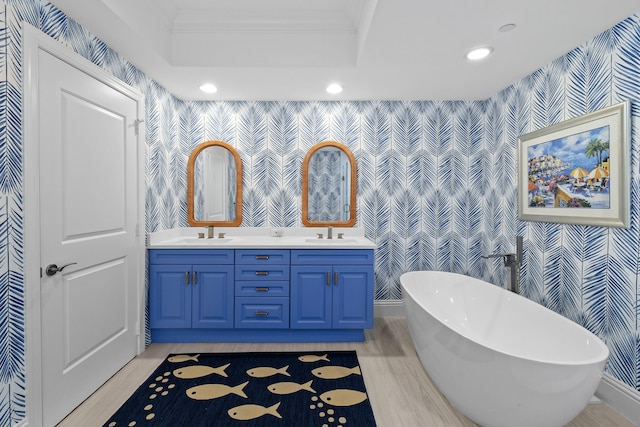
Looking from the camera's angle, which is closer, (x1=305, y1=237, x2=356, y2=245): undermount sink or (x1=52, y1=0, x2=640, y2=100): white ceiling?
(x1=52, y1=0, x2=640, y2=100): white ceiling

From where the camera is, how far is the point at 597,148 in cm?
193

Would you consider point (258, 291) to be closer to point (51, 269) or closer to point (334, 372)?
point (334, 372)

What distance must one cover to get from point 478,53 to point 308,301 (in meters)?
2.30

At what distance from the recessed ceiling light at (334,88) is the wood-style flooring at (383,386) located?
2.31 metres

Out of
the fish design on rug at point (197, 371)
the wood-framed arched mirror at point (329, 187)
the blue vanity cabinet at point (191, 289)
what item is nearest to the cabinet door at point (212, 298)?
the blue vanity cabinet at point (191, 289)

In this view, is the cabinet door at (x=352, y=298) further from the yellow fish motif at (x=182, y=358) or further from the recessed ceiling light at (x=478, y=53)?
the recessed ceiling light at (x=478, y=53)

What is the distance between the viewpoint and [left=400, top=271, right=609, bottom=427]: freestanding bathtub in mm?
1319

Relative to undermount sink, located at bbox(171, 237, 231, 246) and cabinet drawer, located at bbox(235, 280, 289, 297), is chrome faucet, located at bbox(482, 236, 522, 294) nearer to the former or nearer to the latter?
cabinet drawer, located at bbox(235, 280, 289, 297)

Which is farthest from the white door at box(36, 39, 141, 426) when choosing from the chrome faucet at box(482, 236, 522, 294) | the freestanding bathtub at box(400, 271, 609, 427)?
the chrome faucet at box(482, 236, 522, 294)

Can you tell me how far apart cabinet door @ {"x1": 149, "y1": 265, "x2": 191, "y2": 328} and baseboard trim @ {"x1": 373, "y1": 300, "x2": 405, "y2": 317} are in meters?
1.84

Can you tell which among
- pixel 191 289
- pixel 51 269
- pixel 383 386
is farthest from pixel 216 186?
pixel 383 386

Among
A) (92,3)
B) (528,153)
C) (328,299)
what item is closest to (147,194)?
(92,3)

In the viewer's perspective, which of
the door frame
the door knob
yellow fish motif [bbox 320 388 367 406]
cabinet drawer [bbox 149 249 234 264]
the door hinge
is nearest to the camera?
the door frame

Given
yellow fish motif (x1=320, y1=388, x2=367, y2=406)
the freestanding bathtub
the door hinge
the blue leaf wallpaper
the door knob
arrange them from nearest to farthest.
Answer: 1. the freestanding bathtub
2. the door knob
3. yellow fish motif (x1=320, y1=388, x2=367, y2=406)
4. the blue leaf wallpaper
5. the door hinge
